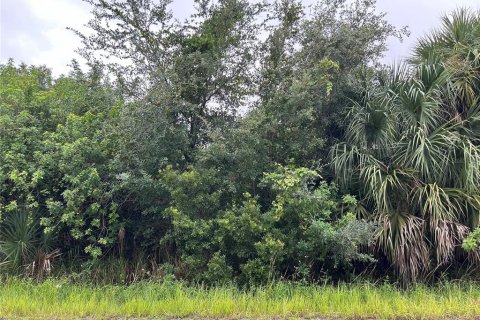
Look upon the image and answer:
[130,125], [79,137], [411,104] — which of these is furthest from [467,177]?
[79,137]

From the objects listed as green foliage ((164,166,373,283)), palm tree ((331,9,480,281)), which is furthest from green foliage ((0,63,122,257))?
palm tree ((331,9,480,281))

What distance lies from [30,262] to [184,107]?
154 inches

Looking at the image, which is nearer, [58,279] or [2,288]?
[2,288]

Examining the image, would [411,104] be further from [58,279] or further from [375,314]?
[58,279]

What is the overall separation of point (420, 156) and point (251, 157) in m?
2.86

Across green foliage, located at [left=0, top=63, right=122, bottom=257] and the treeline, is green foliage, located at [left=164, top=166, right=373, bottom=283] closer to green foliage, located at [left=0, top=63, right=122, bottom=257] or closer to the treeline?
the treeline

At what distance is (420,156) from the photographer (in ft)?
23.6

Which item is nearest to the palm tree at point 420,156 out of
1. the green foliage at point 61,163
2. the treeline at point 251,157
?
the treeline at point 251,157

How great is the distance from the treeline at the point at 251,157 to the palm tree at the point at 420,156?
3 centimetres

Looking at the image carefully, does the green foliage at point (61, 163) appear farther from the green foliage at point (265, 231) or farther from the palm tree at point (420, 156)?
the palm tree at point (420, 156)

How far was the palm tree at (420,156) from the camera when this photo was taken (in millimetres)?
7016

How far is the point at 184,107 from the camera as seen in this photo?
25.6ft

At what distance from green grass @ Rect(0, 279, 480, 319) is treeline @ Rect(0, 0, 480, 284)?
21.3 inches

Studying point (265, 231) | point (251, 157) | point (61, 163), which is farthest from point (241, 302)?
point (61, 163)
